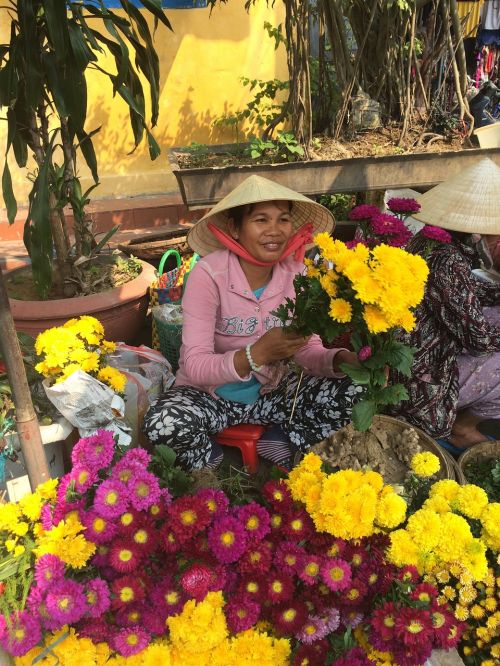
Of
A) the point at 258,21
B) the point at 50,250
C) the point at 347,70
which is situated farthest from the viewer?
the point at 258,21

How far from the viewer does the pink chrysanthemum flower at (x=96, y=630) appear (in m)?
1.26

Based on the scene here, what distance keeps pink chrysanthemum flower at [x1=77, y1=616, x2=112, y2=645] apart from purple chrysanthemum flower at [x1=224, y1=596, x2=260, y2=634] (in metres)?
0.30

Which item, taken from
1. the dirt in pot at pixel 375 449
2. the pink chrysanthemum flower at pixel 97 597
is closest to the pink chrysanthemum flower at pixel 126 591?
the pink chrysanthemum flower at pixel 97 597

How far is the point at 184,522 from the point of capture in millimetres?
1330

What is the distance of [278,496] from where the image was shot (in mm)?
1468

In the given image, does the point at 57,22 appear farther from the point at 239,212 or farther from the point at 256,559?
the point at 256,559

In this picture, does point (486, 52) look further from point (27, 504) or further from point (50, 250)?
point (27, 504)

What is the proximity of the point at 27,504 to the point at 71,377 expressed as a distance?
1.38 ft

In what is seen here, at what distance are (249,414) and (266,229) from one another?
0.76 meters

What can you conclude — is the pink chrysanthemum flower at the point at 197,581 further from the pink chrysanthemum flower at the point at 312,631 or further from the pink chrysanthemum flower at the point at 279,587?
the pink chrysanthemum flower at the point at 312,631

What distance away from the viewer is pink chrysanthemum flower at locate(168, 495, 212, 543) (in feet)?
4.35

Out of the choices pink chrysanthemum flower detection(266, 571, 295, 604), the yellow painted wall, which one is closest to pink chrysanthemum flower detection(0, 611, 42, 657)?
pink chrysanthemum flower detection(266, 571, 295, 604)

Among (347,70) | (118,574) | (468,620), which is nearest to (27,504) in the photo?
(118,574)

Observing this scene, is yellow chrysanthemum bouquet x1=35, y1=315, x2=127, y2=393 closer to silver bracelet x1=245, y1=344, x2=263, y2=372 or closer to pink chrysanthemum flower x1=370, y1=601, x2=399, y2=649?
silver bracelet x1=245, y1=344, x2=263, y2=372
